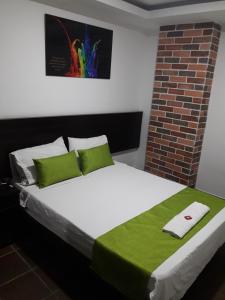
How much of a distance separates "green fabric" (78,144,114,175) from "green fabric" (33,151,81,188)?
15cm

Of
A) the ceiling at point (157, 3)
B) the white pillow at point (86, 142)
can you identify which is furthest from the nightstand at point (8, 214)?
the ceiling at point (157, 3)

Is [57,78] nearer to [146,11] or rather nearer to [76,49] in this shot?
[76,49]

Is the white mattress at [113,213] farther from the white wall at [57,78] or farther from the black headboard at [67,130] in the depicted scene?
the white wall at [57,78]

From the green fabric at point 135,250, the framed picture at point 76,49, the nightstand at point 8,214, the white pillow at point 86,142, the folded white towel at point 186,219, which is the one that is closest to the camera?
the green fabric at point 135,250

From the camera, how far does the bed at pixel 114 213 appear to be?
1.74 meters

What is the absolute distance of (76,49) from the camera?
3.16 m

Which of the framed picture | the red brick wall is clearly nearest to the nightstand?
the framed picture

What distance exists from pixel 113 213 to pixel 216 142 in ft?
6.67

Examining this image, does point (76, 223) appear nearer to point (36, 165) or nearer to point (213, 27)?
point (36, 165)

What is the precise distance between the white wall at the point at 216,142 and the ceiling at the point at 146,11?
599mm

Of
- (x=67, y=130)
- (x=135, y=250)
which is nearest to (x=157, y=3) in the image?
(x=67, y=130)

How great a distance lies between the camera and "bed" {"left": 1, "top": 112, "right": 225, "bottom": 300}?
1.74m

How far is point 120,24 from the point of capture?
3.51m

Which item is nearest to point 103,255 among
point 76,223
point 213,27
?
point 76,223
